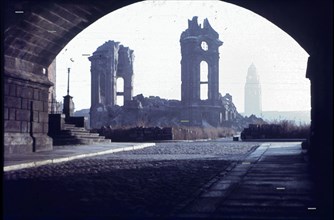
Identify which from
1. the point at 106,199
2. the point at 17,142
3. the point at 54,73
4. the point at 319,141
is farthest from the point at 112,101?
the point at 106,199

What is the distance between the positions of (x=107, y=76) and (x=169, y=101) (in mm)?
9366

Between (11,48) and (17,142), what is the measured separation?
278 cm

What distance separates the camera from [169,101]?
52.9 m

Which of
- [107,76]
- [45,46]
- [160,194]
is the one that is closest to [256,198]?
[160,194]

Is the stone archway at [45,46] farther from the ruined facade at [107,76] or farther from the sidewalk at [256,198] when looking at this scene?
the ruined facade at [107,76]

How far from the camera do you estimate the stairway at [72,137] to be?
19.4m

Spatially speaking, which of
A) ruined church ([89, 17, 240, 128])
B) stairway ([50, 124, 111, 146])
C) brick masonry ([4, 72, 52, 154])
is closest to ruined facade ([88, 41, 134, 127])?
ruined church ([89, 17, 240, 128])

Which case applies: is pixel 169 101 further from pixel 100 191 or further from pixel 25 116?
pixel 100 191

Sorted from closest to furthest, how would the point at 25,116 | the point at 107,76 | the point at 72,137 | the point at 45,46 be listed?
the point at 45,46 → the point at 25,116 → the point at 72,137 → the point at 107,76

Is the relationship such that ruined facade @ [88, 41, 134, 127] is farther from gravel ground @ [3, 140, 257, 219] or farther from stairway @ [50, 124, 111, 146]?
gravel ground @ [3, 140, 257, 219]

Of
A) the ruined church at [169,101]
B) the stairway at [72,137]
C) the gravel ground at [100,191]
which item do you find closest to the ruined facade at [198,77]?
the ruined church at [169,101]

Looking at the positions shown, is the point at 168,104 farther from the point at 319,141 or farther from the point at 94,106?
the point at 319,141

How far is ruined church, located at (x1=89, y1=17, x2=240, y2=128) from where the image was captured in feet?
153

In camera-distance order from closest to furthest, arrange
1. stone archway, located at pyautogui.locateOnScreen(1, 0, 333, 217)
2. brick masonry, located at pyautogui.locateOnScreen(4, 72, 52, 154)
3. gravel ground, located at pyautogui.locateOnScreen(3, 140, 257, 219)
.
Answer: gravel ground, located at pyautogui.locateOnScreen(3, 140, 257, 219) < stone archway, located at pyautogui.locateOnScreen(1, 0, 333, 217) < brick masonry, located at pyautogui.locateOnScreen(4, 72, 52, 154)
